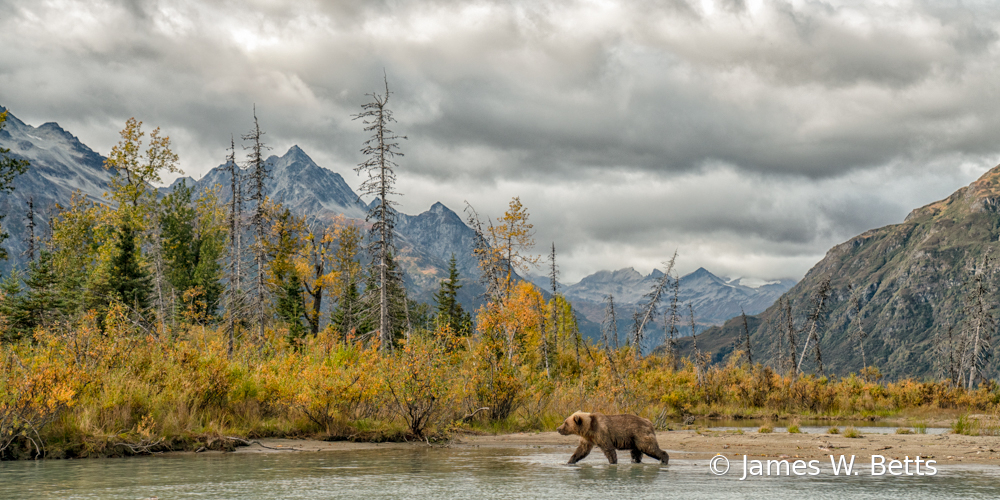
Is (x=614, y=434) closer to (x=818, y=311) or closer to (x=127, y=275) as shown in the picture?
(x=818, y=311)

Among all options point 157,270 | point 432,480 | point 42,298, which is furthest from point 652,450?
point 157,270

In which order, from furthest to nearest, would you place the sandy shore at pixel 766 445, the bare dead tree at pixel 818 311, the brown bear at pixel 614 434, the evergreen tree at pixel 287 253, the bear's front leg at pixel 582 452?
the evergreen tree at pixel 287 253
the bare dead tree at pixel 818 311
the sandy shore at pixel 766 445
the brown bear at pixel 614 434
the bear's front leg at pixel 582 452

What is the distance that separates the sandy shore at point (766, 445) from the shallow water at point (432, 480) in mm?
1817

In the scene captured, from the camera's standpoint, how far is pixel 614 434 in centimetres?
1369

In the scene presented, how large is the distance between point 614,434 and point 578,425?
762mm

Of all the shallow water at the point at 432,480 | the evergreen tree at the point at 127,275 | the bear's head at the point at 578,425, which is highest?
the evergreen tree at the point at 127,275

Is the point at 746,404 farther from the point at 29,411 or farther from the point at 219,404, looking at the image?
the point at 29,411

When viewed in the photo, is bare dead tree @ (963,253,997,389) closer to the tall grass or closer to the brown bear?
the tall grass

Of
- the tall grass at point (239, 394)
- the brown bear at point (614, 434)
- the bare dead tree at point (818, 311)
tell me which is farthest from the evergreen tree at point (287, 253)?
the brown bear at point (614, 434)

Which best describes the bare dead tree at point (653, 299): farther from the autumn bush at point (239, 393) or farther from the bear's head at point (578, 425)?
the bear's head at point (578, 425)

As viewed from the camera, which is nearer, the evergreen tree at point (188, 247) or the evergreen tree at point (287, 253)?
the evergreen tree at point (287, 253)

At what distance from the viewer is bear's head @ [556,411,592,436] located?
1371cm

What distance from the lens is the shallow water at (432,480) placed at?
9844 mm

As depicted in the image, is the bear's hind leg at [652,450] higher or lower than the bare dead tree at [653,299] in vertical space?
lower
